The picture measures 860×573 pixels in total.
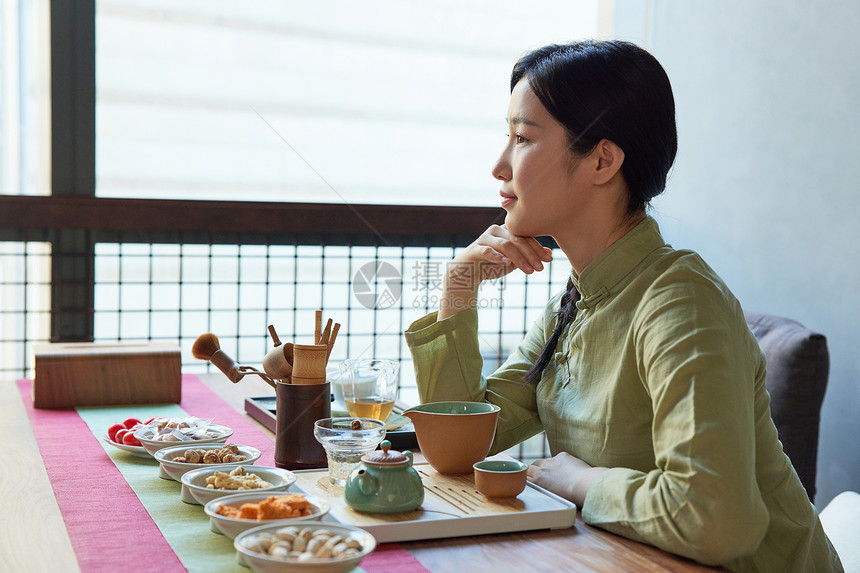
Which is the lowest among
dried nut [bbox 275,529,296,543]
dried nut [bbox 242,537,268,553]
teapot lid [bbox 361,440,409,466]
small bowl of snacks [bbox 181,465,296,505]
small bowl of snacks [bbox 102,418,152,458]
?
small bowl of snacks [bbox 102,418,152,458]

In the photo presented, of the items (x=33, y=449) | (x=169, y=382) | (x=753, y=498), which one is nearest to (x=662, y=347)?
(x=753, y=498)

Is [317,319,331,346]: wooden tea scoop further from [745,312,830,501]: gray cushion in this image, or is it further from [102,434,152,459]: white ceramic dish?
[745,312,830,501]: gray cushion

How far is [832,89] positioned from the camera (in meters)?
2.26

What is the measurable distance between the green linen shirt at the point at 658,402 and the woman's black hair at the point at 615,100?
0.34ft

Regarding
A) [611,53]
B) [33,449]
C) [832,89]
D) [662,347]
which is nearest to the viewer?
[662,347]

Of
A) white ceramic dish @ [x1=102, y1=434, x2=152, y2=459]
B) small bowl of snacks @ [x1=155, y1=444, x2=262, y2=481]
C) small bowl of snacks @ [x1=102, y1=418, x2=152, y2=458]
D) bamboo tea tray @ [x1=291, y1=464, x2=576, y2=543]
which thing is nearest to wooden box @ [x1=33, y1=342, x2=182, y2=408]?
small bowl of snacks @ [x1=102, y1=418, x2=152, y2=458]

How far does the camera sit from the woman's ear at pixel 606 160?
49.0 inches

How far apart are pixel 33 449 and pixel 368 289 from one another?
1.43 m

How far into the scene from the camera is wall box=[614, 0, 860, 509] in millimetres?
2225

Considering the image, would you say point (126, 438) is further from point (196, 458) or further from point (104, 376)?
point (104, 376)

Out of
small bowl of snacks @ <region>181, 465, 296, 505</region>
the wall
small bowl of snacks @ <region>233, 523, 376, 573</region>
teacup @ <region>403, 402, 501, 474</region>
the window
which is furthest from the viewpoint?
the window

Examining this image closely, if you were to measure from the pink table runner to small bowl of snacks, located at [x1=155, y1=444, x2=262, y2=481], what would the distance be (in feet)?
0.19

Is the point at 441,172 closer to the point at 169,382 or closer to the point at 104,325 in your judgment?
the point at 104,325

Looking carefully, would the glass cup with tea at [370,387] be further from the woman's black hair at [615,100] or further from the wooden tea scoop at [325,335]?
the woman's black hair at [615,100]
